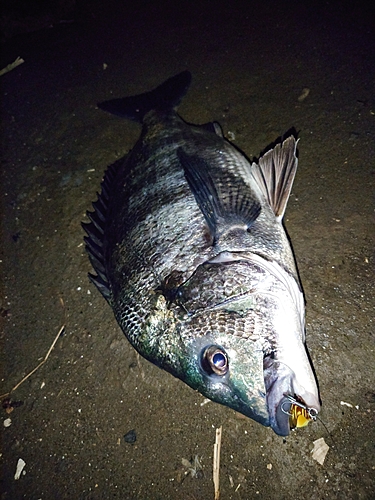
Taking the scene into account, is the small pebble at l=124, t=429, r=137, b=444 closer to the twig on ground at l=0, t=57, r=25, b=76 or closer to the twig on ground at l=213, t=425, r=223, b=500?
the twig on ground at l=213, t=425, r=223, b=500

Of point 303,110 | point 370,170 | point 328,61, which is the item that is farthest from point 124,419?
point 328,61

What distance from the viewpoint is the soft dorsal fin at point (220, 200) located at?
2220mm

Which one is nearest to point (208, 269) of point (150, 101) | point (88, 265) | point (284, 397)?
point (284, 397)

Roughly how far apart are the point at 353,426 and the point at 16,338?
2.57 m

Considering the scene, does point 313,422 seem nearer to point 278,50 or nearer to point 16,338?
point 16,338

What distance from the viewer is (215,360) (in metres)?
1.80

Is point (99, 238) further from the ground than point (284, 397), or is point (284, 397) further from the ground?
point (99, 238)

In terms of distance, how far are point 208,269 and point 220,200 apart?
0.52m

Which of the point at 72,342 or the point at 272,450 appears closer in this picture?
the point at 272,450

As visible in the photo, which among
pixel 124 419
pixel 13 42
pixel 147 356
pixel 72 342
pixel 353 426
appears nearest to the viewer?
pixel 147 356

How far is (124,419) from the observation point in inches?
102

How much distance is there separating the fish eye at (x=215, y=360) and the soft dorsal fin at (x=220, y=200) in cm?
65

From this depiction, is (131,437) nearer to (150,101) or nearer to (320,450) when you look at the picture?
(320,450)

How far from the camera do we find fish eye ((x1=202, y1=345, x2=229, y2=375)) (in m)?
1.79
